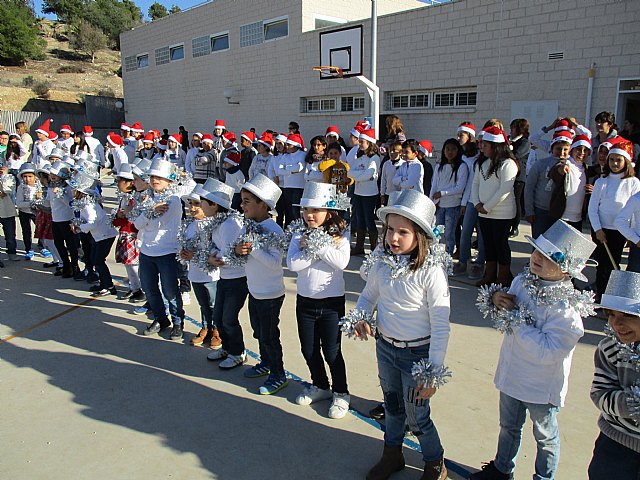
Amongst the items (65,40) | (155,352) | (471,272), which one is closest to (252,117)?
(471,272)

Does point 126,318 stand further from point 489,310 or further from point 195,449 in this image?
point 489,310

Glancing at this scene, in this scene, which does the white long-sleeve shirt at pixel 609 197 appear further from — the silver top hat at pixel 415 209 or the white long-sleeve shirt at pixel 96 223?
the white long-sleeve shirt at pixel 96 223

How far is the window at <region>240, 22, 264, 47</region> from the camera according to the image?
19.2m

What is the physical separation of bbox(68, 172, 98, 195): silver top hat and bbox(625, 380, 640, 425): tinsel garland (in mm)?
6066

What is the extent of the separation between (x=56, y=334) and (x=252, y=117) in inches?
619

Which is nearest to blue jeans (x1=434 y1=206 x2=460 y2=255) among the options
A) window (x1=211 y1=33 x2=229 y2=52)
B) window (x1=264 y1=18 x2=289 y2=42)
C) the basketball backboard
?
the basketball backboard

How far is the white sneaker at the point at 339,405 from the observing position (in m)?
3.61

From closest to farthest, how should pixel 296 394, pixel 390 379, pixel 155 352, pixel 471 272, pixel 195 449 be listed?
pixel 390 379 < pixel 195 449 < pixel 296 394 < pixel 155 352 < pixel 471 272

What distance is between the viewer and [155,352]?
190 inches

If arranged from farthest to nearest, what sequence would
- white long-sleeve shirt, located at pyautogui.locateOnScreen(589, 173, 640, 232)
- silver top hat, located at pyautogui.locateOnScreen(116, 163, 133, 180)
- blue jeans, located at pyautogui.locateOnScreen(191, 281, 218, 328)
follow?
silver top hat, located at pyautogui.locateOnScreen(116, 163, 133, 180) → white long-sleeve shirt, located at pyautogui.locateOnScreen(589, 173, 640, 232) → blue jeans, located at pyautogui.locateOnScreen(191, 281, 218, 328)

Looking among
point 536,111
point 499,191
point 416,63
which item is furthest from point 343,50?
point 499,191

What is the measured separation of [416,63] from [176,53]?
14636mm

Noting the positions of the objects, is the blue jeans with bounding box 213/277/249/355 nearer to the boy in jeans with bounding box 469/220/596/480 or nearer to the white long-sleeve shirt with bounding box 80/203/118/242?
the boy in jeans with bounding box 469/220/596/480

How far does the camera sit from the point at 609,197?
17.2 ft
